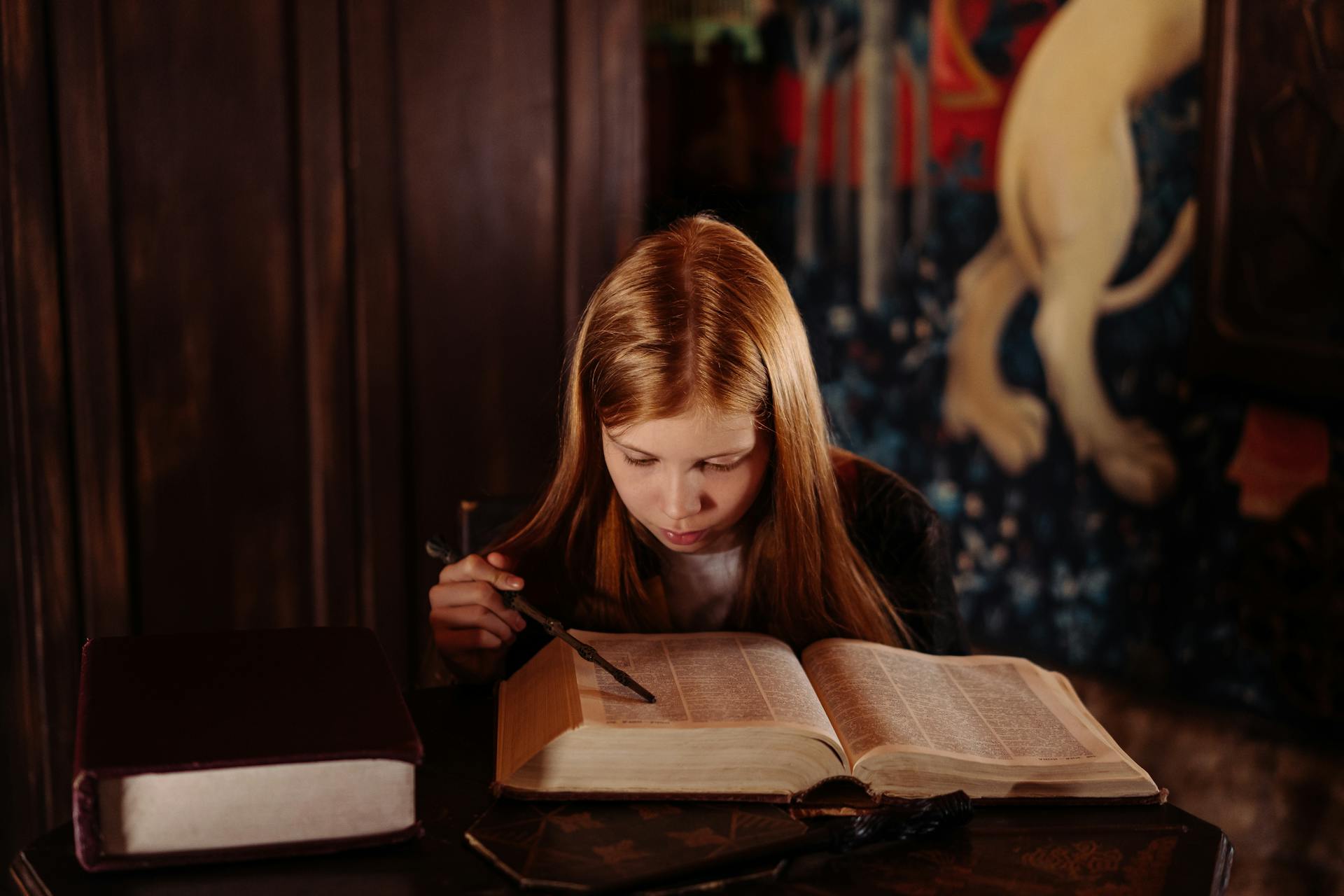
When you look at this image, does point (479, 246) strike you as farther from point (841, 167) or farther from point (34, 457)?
point (841, 167)

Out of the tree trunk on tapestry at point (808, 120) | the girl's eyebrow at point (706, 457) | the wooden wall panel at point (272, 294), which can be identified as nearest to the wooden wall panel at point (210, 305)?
the wooden wall panel at point (272, 294)

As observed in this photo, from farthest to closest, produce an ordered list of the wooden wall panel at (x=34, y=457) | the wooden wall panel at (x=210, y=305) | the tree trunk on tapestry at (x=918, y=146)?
the tree trunk on tapestry at (x=918, y=146)
the wooden wall panel at (x=210, y=305)
the wooden wall panel at (x=34, y=457)

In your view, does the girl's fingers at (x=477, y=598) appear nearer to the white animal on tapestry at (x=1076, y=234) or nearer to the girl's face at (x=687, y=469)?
the girl's face at (x=687, y=469)

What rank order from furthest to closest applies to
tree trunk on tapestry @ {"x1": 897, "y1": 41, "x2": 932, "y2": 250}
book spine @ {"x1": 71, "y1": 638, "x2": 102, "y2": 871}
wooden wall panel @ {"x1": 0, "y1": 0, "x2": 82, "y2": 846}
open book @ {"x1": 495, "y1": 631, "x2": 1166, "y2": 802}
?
tree trunk on tapestry @ {"x1": 897, "y1": 41, "x2": 932, "y2": 250}
wooden wall panel @ {"x1": 0, "y1": 0, "x2": 82, "y2": 846}
open book @ {"x1": 495, "y1": 631, "x2": 1166, "y2": 802}
book spine @ {"x1": 71, "y1": 638, "x2": 102, "y2": 871}

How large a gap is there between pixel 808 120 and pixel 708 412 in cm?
260

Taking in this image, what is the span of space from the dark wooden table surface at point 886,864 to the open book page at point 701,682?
0.12 m

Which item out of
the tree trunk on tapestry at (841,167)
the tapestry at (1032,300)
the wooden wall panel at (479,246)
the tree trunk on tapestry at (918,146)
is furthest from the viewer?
the tree trunk on tapestry at (841,167)

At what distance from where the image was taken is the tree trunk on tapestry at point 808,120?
368 centimetres

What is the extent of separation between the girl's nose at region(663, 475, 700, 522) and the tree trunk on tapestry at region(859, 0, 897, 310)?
2.47 m

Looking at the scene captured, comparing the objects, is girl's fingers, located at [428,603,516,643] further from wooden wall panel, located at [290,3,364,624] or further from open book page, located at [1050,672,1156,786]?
wooden wall panel, located at [290,3,364,624]

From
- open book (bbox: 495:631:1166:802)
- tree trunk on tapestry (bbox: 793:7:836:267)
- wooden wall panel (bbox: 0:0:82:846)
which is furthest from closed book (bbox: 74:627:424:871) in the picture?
tree trunk on tapestry (bbox: 793:7:836:267)

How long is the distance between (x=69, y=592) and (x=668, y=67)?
7.68 ft

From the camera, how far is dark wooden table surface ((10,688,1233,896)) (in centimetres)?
97

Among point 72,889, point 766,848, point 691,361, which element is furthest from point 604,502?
point 72,889
